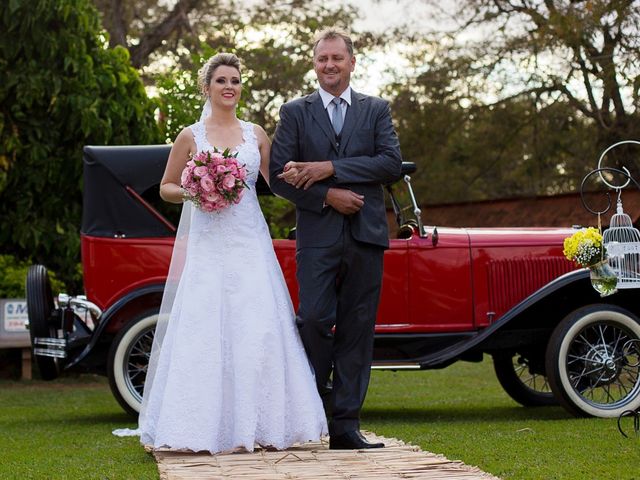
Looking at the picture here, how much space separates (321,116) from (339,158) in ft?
0.79

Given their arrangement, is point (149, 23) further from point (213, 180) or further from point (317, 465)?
point (317, 465)

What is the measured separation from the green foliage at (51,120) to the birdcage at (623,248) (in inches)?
264

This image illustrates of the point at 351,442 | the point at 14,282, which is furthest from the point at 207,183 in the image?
the point at 14,282

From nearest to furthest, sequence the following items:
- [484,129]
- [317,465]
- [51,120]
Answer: [317,465] → [51,120] → [484,129]

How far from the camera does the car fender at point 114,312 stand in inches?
295

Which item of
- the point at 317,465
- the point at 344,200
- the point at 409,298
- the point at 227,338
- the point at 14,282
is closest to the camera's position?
the point at 317,465

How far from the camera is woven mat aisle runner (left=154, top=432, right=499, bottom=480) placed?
15.2 feet

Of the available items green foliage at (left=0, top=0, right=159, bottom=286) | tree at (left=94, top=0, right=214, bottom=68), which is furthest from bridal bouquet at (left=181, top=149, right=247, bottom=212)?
tree at (left=94, top=0, right=214, bottom=68)

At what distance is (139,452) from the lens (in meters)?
5.84

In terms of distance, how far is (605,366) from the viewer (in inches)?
280

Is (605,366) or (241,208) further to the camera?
(605,366)

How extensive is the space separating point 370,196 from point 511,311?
2.10 metres

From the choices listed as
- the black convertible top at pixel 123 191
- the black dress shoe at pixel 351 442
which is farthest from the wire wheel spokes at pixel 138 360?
the black dress shoe at pixel 351 442

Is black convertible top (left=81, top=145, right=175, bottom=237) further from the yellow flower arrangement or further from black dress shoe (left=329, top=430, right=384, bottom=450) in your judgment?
the yellow flower arrangement
